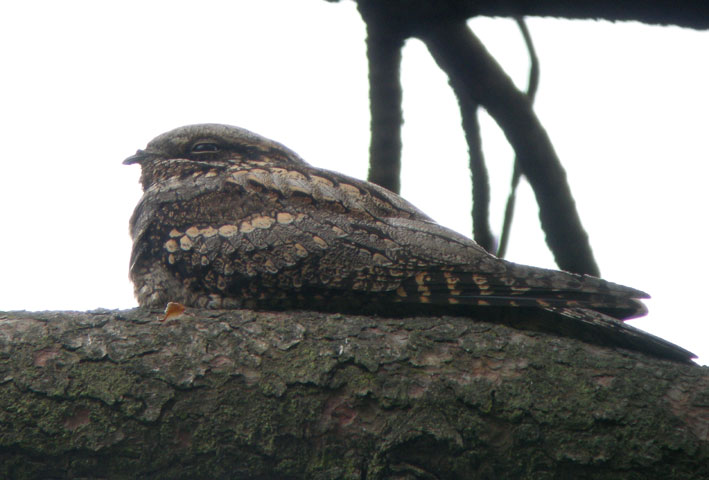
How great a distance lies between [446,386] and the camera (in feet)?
7.39

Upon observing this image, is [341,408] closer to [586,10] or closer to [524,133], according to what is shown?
[586,10]

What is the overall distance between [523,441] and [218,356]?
1.07m

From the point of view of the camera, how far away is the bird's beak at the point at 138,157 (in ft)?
13.7

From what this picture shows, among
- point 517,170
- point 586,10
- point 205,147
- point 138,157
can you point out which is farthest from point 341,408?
point 138,157

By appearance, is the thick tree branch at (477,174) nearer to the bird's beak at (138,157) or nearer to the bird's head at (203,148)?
the bird's head at (203,148)

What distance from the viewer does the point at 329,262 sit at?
10.3ft

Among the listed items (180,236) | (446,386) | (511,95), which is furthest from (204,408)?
(511,95)

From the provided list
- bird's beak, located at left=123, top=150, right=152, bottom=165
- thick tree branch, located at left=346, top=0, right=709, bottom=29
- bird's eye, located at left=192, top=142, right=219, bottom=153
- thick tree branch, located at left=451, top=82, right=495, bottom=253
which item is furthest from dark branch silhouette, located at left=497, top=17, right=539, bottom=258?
bird's beak, located at left=123, top=150, right=152, bottom=165

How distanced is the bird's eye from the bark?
189 centimetres

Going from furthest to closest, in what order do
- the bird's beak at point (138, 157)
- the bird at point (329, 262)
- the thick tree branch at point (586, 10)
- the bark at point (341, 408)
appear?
the bird's beak at point (138, 157) → the bird at point (329, 262) → the bark at point (341, 408) → the thick tree branch at point (586, 10)

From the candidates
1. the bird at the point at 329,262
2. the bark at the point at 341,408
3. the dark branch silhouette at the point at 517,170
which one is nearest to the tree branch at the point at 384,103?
the bird at the point at 329,262

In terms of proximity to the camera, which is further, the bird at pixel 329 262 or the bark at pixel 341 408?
the bird at pixel 329 262

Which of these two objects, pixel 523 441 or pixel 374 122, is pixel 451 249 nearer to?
pixel 374 122

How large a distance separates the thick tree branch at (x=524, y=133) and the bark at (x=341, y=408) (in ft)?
3.55
